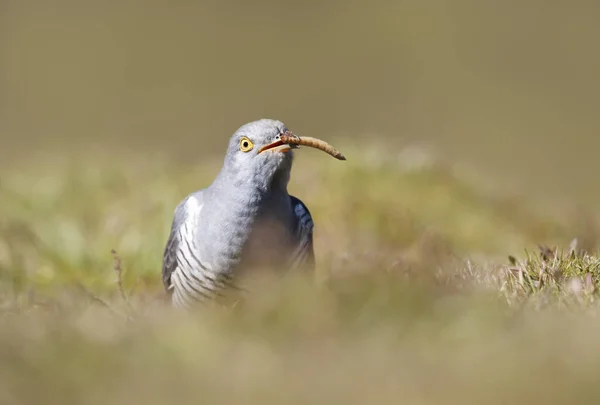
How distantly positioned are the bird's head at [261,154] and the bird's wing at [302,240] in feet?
1.04

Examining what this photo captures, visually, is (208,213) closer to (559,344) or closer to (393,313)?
(393,313)

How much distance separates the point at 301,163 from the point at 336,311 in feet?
16.9

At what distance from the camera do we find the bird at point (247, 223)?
13.1 ft

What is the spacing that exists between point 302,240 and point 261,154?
539 millimetres

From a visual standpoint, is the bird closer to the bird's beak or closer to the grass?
the bird's beak

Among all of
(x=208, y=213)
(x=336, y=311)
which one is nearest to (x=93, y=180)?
(x=208, y=213)

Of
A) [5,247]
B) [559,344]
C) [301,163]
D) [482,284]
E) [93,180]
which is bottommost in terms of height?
[559,344]

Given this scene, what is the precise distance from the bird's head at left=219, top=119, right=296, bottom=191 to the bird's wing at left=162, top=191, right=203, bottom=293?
1.42 feet

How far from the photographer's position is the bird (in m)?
4.00

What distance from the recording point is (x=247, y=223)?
13.2 feet

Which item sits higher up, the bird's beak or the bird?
the bird's beak

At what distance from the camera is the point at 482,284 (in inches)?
132

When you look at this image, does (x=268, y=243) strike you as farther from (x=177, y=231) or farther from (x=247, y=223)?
(x=177, y=231)

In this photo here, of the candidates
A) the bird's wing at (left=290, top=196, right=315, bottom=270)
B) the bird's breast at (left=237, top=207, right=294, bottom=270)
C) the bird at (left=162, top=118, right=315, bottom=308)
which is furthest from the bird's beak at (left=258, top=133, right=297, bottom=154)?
the bird's wing at (left=290, top=196, right=315, bottom=270)
